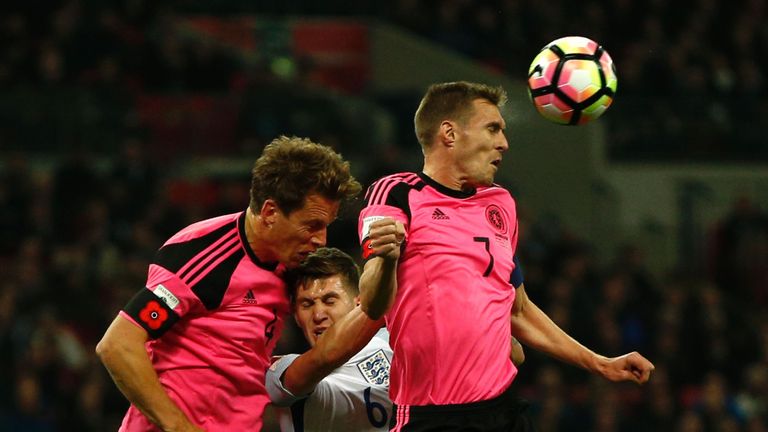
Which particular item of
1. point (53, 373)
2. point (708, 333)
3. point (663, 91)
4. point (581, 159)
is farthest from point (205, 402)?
point (663, 91)

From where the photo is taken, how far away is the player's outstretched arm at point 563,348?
488 centimetres

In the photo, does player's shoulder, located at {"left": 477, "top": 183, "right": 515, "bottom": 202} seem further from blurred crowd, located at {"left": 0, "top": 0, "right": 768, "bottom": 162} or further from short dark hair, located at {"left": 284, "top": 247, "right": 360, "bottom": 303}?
blurred crowd, located at {"left": 0, "top": 0, "right": 768, "bottom": 162}

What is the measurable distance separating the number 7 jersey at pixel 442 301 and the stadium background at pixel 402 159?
4189 millimetres

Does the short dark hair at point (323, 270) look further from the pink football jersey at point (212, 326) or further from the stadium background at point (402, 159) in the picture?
the stadium background at point (402, 159)

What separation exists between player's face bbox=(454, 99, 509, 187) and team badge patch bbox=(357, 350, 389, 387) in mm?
958

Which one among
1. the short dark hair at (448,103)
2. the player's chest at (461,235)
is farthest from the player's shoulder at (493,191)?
the short dark hair at (448,103)

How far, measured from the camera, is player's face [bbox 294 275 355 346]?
16.7 ft

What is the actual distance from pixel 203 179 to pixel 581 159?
4966 mm

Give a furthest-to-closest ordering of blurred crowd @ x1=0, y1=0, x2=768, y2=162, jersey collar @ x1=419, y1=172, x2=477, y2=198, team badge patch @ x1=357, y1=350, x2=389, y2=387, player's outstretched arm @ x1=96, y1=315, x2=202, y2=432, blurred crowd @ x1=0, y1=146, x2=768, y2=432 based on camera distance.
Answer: blurred crowd @ x1=0, y1=0, x2=768, y2=162, blurred crowd @ x1=0, y1=146, x2=768, y2=432, team badge patch @ x1=357, y1=350, x2=389, y2=387, jersey collar @ x1=419, y1=172, x2=477, y2=198, player's outstretched arm @ x1=96, y1=315, x2=202, y2=432

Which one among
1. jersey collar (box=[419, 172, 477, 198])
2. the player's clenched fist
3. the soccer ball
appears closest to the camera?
the player's clenched fist

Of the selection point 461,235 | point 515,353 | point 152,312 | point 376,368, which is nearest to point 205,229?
point 152,312

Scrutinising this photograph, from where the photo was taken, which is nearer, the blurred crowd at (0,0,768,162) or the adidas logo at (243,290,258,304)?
the adidas logo at (243,290,258,304)

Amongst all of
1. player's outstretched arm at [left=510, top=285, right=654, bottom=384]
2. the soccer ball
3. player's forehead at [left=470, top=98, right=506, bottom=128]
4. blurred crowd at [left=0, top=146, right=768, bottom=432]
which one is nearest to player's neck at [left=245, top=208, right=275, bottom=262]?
player's forehead at [left=470, top=98, right=506, bottom=128]

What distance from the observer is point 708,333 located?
12.0 meters
